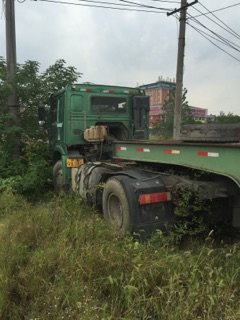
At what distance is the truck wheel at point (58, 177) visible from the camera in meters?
7.18

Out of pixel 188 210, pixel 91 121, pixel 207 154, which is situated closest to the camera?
pixel 207 154

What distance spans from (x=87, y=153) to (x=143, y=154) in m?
2.40

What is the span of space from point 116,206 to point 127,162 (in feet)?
3.86

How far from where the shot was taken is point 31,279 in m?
2.75

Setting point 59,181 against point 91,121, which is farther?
point 59,181

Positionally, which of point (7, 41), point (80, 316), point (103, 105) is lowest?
point (80, 316)

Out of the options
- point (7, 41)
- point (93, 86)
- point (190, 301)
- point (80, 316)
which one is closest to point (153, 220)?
point (190, 301)

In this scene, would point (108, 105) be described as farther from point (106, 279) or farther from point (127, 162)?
point (106, 279)

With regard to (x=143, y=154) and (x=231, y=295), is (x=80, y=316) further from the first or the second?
(x=143, y=154)

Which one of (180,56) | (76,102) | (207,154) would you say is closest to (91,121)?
(76,102)

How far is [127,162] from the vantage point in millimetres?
5520

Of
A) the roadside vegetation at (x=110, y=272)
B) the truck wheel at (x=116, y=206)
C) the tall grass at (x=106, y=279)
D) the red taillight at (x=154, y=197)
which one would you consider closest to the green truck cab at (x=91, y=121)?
the truck wheel at (x=116, y=206)

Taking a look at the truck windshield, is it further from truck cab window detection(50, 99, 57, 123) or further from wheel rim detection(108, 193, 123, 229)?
wheel rim detection(108, 193, 123, 229)

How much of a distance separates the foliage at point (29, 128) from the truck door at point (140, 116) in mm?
2466
